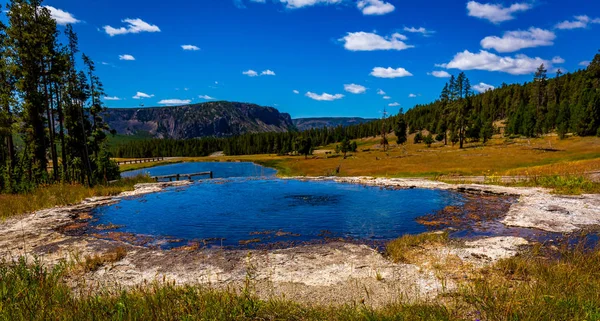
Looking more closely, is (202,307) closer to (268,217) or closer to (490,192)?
(268,217)

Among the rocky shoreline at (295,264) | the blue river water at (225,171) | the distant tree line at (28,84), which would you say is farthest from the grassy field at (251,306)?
the blue river water at (225,171)

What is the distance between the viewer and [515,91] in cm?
16725

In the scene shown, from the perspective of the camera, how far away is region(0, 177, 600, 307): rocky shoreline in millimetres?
8445

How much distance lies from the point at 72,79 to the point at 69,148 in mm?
11132

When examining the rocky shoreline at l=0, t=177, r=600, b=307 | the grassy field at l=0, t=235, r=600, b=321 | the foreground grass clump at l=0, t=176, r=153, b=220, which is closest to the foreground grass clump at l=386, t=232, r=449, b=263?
the rocky shoreline at l=0, t=177, r=600, b=307

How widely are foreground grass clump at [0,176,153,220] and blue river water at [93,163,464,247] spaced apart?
10.4 ft

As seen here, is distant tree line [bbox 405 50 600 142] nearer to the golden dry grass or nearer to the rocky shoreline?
the golden dry grass

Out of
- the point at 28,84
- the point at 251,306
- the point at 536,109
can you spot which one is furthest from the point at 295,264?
the point at 536,109

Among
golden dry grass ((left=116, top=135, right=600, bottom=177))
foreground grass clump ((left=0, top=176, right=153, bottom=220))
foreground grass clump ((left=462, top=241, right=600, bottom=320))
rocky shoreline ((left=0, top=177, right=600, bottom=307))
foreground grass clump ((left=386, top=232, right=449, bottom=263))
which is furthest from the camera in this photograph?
golden dry grass ((left=116, top=135, right=600, bottom=177))

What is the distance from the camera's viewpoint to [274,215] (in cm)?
2142

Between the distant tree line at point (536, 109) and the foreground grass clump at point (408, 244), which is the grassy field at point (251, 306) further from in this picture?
the distant tree line at point (536, 109)

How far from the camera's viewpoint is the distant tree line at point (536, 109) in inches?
3752

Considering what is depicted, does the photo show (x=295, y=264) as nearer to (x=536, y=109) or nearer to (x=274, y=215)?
(x=274, y=215)

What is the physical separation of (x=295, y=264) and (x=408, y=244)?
16.7 feet
